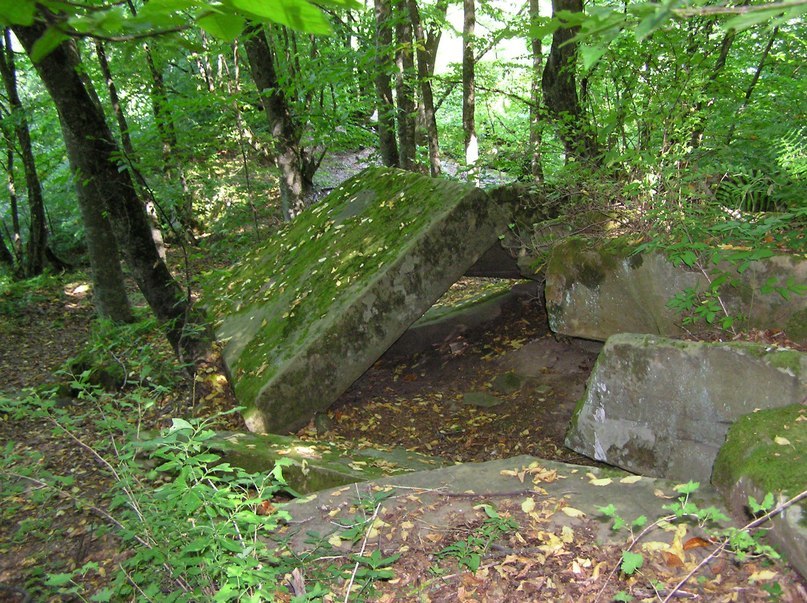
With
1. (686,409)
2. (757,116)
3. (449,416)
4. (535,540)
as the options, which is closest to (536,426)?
(449,416)

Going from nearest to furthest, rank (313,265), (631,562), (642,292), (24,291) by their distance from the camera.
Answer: (631,562) < (642,292) < (313,265) < (24,291)

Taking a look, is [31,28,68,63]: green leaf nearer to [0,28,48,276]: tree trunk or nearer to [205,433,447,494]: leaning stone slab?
[205,433,447,494]: leaning stone slab

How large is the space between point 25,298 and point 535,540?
11216mm

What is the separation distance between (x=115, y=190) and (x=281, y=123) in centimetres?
302

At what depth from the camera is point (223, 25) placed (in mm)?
937

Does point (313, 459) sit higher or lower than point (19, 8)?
lower

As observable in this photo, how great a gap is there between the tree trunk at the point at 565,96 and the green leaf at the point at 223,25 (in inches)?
207

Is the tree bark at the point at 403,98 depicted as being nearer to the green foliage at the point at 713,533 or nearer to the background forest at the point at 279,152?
the background forest at the point at 279,152

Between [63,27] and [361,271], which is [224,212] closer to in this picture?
[361,271]

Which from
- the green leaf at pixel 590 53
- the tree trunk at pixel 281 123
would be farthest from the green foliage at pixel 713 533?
the tree trunk at pixel 281 123

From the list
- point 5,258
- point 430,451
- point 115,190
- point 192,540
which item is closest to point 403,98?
point 115,190

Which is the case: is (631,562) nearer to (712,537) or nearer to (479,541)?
(712,537)

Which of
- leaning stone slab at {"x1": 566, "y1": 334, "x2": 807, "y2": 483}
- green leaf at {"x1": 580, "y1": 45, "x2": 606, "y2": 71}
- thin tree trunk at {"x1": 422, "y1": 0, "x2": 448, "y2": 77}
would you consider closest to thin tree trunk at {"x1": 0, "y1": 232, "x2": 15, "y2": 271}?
thin tree trunk at {"x1": 422, "y1": 0, "x2": 448, "y2": 77}

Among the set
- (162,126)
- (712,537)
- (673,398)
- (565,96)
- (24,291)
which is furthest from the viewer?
(24,291)
